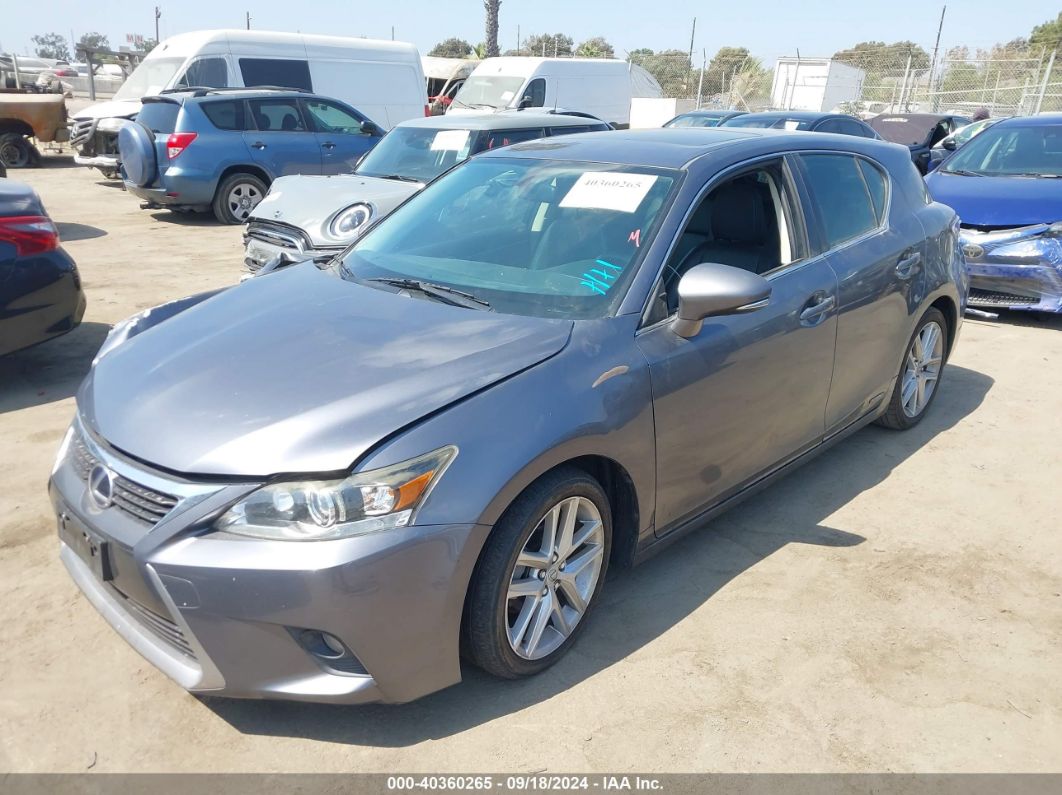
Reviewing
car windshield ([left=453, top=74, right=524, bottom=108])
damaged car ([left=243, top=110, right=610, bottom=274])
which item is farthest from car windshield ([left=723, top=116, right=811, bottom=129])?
car windshield ([left=453, top=74, right=524, bottom=108])

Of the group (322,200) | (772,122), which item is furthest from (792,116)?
(322,200)

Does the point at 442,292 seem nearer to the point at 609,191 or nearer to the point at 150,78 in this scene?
the point at 609,191

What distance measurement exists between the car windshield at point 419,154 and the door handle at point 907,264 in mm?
4495

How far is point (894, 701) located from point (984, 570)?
42.5 inches

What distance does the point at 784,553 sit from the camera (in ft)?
11.8

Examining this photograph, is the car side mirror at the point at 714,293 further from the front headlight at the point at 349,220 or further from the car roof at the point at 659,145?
the front headlight at the point at 349,220

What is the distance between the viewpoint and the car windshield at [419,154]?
7.87 metres

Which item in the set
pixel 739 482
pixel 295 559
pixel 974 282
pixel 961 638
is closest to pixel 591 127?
pixel 974 282

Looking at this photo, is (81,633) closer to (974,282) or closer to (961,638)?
(961,638)

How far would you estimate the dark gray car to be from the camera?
225 centimetres

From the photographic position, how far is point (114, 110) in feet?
46.5

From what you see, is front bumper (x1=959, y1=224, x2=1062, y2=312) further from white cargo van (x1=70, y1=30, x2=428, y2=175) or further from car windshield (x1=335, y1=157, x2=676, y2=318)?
white cargo van (x1=70, y1=30, x2=428, y2=175)

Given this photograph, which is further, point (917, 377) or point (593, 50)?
point (593, 50)

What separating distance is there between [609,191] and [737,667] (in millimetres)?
1820
